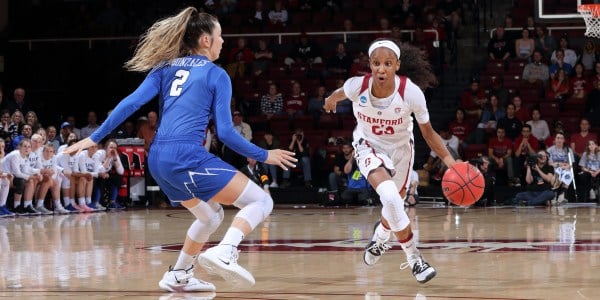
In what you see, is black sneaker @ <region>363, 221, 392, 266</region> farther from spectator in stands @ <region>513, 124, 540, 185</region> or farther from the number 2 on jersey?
spectator in stands @ <region>513, 124, 540, 185</region>

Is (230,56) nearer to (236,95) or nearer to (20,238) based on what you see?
(236,95)

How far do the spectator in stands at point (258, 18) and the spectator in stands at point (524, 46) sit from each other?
6244 millimetres

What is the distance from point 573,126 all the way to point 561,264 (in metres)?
13.5

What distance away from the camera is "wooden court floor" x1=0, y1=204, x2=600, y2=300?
22.0 ft

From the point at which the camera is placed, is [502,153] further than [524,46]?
No

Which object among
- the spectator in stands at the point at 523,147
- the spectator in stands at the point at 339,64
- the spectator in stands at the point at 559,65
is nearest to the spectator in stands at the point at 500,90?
the spectator in stands at the point at 559,65

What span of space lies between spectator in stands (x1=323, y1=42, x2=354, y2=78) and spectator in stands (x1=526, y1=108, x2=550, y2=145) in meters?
4.39

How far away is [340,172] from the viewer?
2042 cm

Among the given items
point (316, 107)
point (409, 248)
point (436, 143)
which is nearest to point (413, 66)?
point (436, 143)

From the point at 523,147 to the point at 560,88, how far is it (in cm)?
220

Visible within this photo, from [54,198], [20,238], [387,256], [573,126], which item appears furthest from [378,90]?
[573,126]

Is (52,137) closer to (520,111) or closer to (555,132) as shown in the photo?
(520,111)

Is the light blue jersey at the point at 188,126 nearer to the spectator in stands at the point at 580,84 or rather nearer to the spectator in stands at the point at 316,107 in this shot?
the spectator in stands at the point at 316,107

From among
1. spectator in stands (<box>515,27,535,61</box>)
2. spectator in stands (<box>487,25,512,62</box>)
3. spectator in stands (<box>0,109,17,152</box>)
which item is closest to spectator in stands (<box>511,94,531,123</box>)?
spectator in stands (<box>515,27,535,61</box>)
